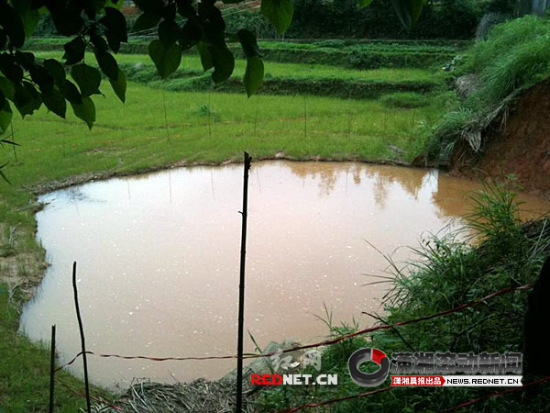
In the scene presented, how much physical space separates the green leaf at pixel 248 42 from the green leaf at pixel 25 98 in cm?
29

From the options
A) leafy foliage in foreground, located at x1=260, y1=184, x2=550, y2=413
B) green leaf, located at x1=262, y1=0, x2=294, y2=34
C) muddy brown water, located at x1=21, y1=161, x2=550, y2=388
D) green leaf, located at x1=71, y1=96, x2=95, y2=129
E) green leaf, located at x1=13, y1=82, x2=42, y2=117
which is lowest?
muddy brown water, located at x1=21, y1=161, x2=550, y2=388

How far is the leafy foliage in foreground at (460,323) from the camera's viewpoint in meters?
1.39

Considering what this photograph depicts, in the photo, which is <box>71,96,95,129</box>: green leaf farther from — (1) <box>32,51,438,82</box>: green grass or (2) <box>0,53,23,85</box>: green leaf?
(1) <box>32,51,438,82</box>: green grass

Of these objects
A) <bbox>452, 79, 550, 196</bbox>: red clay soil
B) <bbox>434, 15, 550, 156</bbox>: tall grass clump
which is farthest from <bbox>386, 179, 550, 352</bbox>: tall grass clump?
<bbox>434, 15, 550, 156</bbox>: tall grass clump

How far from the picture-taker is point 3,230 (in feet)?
13.3

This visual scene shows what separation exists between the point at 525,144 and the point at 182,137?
370 cm

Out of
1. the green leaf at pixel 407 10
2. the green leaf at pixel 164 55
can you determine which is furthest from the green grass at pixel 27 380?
the green leaf at pixel 407 10

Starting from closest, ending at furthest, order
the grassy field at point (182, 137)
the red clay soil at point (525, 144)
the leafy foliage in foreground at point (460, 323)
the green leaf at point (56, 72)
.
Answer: the green leaf at point (56, 72) → the leafy foliage in foreground at point (460, 323) → the grassy field at point (182, 137) → the red clay soil at point (525, 144)

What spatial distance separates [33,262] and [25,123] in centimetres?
440

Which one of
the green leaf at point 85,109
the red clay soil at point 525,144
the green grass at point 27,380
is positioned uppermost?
the green leaf at point 85,109

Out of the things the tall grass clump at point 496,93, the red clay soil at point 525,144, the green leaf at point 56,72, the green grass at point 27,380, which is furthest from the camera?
the tall grass clump at point 496,93

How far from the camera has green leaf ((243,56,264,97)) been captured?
2.06ft

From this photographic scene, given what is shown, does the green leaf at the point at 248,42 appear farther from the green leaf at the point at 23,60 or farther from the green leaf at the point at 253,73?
the green leaf at the point at 23,60

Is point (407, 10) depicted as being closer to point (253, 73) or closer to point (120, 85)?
point (253, 73)
